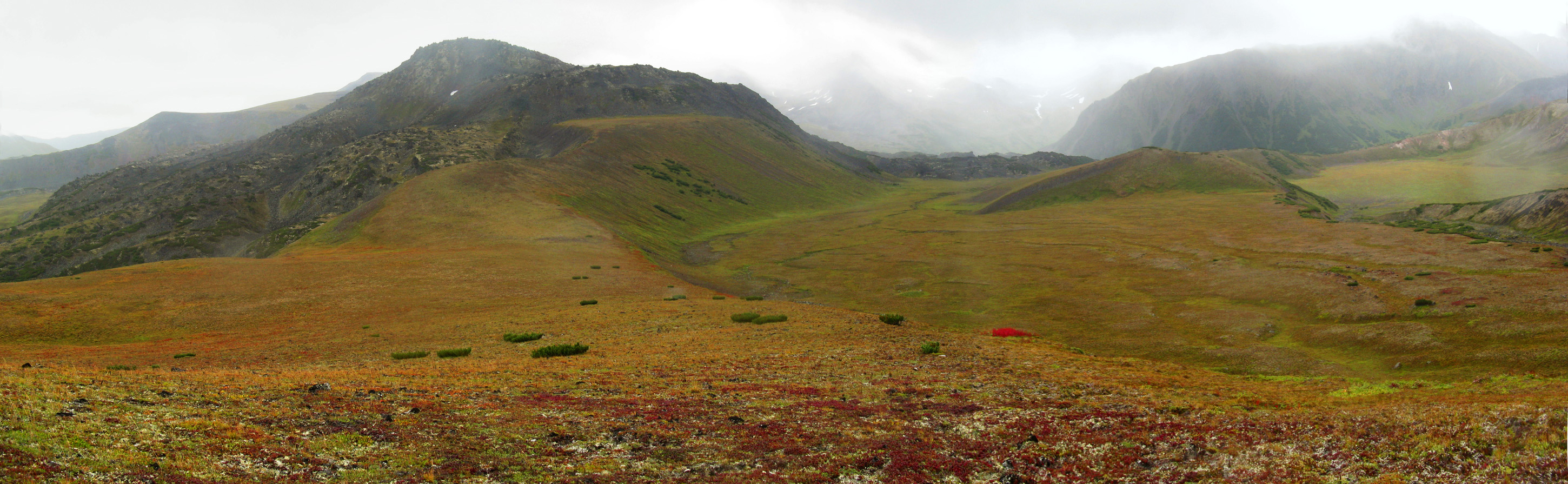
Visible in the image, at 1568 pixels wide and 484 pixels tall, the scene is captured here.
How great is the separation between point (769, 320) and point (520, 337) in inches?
452

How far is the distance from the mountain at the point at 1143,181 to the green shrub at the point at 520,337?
468 feet

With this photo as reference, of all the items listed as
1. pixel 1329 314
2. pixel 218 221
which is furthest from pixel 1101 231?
pixel 218 221

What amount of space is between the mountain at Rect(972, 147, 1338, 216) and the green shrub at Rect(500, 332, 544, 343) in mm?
142521

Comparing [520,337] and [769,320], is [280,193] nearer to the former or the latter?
[520,337]

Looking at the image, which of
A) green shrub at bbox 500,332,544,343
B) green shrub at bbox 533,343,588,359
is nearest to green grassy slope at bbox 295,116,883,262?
green shrub at bbox 500,332,544,343

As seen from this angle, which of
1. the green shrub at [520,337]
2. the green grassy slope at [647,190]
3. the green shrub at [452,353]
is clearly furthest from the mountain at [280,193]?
the green shrub at [452,353]

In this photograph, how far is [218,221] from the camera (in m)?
136

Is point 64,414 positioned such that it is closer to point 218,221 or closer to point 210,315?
point 210,315

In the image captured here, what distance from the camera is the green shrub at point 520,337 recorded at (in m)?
28.1

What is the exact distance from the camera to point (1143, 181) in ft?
559

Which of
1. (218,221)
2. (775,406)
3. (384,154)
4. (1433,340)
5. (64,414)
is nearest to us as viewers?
Answer: (64,414)

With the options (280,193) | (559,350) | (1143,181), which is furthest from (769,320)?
(280,193)

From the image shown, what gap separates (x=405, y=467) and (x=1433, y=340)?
4112 cm

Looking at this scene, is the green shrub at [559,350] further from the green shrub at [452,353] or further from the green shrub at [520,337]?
the green shrub at [520,337]
